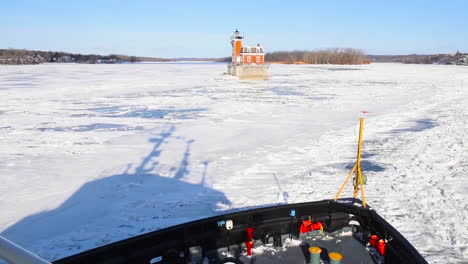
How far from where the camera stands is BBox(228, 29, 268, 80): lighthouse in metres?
38.3

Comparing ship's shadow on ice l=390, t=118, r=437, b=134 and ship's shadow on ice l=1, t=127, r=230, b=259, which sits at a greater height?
ship's shadow on ice l=390, t=118, r=437, b=134

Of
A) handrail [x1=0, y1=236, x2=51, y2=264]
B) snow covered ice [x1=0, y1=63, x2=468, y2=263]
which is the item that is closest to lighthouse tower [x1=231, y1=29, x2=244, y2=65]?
snow covered ice [x1=0, y1=63, x2=468, y2=263]

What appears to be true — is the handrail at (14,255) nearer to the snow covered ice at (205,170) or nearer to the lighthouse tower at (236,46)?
the snow covered ice at (205,170)

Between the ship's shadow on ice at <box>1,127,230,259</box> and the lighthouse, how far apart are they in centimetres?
3206

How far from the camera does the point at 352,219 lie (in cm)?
410

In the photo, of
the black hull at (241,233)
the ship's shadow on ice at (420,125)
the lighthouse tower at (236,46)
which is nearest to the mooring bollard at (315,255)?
the black hull at (241,233)

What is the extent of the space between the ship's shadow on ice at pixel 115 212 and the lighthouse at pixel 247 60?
3206 centimetres

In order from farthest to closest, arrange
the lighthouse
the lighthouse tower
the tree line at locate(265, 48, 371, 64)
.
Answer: the tree line at locate(265, 48, 371, 64) → the lighthouse tower → the lighthouse

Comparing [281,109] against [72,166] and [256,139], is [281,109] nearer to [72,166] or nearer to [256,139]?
[256,139]

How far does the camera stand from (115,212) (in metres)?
5.38

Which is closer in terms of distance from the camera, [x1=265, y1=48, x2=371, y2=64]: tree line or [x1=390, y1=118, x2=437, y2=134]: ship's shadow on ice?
[x1=390, y1=118, x2=437, y2=134]: ship's shadow on ice

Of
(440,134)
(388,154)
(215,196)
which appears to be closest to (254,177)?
(215,196)

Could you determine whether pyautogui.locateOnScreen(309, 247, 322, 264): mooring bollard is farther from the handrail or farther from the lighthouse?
the lighthouse

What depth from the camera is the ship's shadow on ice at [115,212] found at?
460cm
